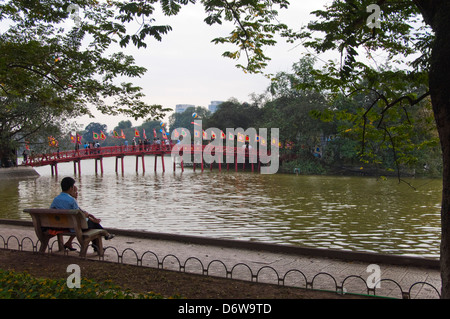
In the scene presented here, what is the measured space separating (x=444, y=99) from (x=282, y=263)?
369cm

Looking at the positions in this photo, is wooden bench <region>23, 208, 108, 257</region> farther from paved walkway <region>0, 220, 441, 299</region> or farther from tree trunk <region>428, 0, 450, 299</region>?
tree trunk <region>428, 0, 450, 299</region>

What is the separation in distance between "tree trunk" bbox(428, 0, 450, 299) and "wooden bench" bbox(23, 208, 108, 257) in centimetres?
507

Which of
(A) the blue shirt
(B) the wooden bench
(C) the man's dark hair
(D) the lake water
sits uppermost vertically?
(C) the man's dark hair

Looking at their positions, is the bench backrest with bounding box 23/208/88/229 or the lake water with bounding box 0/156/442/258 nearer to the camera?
the bench backrest with bounding box 23/208/88/229

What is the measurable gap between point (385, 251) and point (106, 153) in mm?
36600

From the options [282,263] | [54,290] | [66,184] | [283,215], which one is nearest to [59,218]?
[66,184]

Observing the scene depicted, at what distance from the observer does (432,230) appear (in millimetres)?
12266

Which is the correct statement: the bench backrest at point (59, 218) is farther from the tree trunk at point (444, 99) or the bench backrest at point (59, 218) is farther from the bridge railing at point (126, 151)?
the bridge railing at point (126, 151)

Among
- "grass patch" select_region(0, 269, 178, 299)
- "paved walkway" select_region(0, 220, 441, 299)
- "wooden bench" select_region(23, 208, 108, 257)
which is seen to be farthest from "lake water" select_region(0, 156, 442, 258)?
"grass patch" select_region(0, 269, 178, 299)

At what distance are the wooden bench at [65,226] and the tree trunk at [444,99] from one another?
16.6 feet

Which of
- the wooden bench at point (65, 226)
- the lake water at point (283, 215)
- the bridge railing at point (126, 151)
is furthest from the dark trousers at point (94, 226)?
the bridge railing at point (126, 151)

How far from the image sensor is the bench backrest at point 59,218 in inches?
255

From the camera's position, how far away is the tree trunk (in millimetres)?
3953
